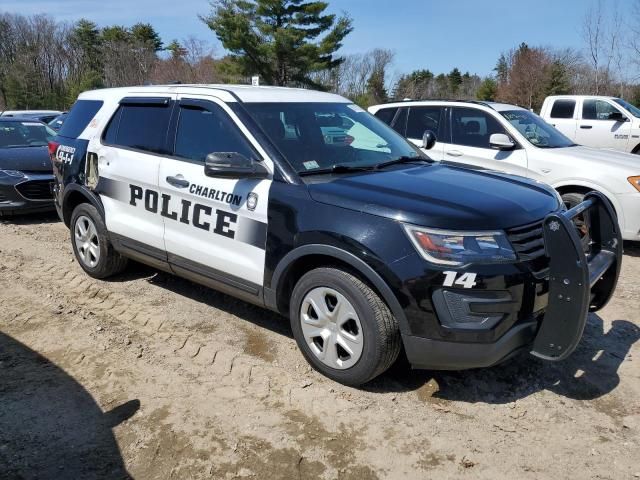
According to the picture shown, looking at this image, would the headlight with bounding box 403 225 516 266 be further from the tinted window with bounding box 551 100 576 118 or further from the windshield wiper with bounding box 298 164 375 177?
the tinted window with bounding box 551 100 576 118

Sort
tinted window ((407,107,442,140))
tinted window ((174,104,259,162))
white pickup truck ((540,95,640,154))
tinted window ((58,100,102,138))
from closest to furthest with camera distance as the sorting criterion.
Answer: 1. tinted window ((174,104,259,162))
2. tinted window ((58,100,102,138))
3. tinted window ((407,107,442,140))
4. white pickup truck ((540,95,640,154))

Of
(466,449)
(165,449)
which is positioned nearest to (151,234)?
(165,449)

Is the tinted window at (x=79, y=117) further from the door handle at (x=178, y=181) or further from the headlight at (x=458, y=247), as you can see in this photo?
the headlight at (x=458, y=247)

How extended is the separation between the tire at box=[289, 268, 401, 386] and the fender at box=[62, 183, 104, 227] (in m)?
2.43

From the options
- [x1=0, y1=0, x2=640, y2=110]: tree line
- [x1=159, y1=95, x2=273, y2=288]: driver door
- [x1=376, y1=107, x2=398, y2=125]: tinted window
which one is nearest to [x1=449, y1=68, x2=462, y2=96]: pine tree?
[x1=0, y1=0, x2=640, y2=110]: tree line

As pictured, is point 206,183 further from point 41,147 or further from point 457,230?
point 41,147

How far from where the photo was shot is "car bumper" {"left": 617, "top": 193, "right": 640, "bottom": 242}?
20.1 feet

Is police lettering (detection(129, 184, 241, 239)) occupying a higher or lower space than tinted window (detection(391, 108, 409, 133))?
lower

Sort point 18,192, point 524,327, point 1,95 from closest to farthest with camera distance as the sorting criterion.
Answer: point 524,327 < point 18,192 < point 1,95

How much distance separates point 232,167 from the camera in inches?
139

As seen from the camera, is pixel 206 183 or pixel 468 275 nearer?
pixel 468 275

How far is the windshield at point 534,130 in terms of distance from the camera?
6.89 metres

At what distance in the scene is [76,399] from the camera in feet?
10.9

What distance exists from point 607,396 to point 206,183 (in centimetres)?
299
